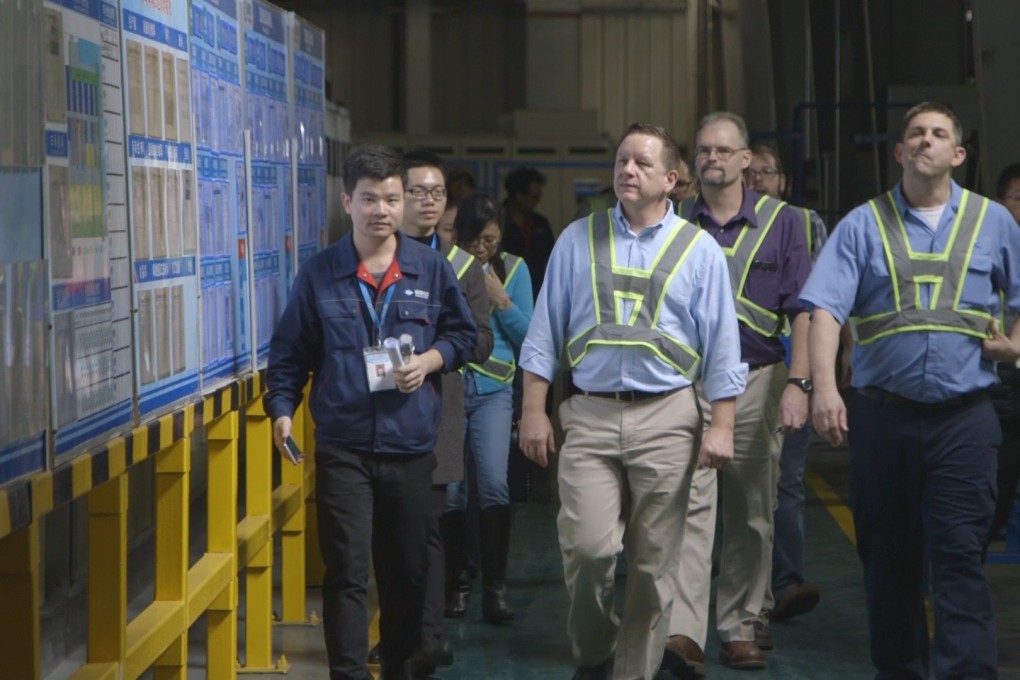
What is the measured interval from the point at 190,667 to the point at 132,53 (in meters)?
3.07

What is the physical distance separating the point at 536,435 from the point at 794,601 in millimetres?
2321

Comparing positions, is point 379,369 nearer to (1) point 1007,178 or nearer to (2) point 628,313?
(2) point 628,313

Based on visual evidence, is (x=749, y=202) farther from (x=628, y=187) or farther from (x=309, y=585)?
(x=309, y=585)

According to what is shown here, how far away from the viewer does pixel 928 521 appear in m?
5.46

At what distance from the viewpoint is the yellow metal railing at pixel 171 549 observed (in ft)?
11.5

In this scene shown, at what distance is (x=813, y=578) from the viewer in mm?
8328

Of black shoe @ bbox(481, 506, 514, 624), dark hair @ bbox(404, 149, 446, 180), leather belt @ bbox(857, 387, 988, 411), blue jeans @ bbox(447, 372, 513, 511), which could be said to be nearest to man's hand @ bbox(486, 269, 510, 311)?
blue jeans @ bbox(447, 372, 513, 511)

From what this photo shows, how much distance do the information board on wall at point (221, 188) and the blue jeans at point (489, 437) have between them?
1.45 m

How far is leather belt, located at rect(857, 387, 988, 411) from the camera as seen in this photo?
213 inches

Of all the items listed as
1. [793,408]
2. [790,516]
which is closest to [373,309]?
[793,408]

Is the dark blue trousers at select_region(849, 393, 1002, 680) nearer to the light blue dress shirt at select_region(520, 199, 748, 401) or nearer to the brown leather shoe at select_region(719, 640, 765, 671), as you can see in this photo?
the light blue dress shirt at select_region(520, 199, 748, 401)

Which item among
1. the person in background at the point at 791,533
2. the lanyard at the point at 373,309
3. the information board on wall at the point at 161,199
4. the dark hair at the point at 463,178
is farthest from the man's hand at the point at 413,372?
the dark hair at the point at 463,178

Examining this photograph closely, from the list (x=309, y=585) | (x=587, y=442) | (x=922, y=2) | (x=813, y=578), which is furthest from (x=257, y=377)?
(x=922, y=2)

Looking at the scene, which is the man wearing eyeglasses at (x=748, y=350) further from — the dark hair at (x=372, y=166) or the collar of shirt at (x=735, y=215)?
the dark hair at (x=372, y=166)
